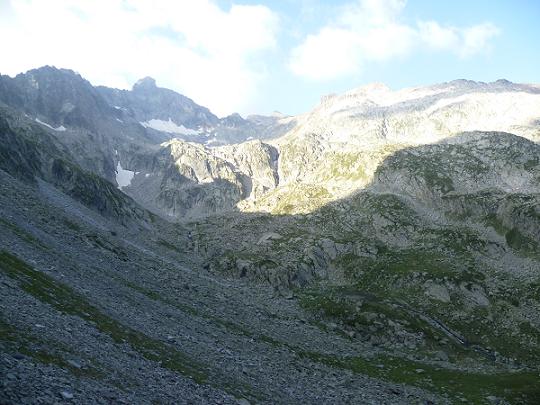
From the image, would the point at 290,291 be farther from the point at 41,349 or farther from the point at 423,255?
the point at 41,349

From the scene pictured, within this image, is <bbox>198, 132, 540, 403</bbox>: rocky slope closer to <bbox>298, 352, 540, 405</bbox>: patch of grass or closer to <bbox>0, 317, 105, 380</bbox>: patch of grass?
<bbox>298, 352, 540, 405</bbox>: patch of grass

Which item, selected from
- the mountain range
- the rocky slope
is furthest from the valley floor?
the rocky slope

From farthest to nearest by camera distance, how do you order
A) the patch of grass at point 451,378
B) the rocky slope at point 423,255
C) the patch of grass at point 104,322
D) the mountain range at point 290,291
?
the rocky slope at point 423,255 → the patch of grass at point 451,378 → the patch of grass at point 104,322 → the mountain range at point 290,291

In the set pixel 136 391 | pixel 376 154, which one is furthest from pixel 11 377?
pixel 376 154

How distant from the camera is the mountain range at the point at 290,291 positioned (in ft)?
95.0

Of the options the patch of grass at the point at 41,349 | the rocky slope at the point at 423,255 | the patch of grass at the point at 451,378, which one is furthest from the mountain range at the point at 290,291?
the rocky slope at the point at 423,255

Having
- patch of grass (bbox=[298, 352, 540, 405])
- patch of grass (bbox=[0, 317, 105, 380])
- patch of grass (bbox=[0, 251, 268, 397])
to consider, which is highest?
patch of grass (bbox=[0, 317, 105, 380])

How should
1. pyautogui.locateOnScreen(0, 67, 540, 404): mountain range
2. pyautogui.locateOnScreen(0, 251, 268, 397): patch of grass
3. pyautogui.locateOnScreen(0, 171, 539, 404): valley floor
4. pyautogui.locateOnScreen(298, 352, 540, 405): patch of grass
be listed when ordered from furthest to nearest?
pyautogui.locateOnScreen(298, 352, 540, 405): patch of grass
pyautogui.locateOnScreen(0, 251, 268, 397): patch of grass
pyautogui.locateOnScreen(0, 67, 540, 404): mountain range
pyautogui.locateOnScreen(0, 171, 539, 404): valley floor

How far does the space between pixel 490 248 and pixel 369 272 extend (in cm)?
3162

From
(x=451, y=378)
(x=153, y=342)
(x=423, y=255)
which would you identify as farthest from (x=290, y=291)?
(x=153, y=342)

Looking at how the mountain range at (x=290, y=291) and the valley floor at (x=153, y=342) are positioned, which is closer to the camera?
the valley floor at (x=153, y=342)

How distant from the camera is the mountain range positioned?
28969 millimetres

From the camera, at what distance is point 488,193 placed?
133 m

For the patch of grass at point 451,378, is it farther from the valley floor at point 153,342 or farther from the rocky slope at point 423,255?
the rocky slope at point 423,255
